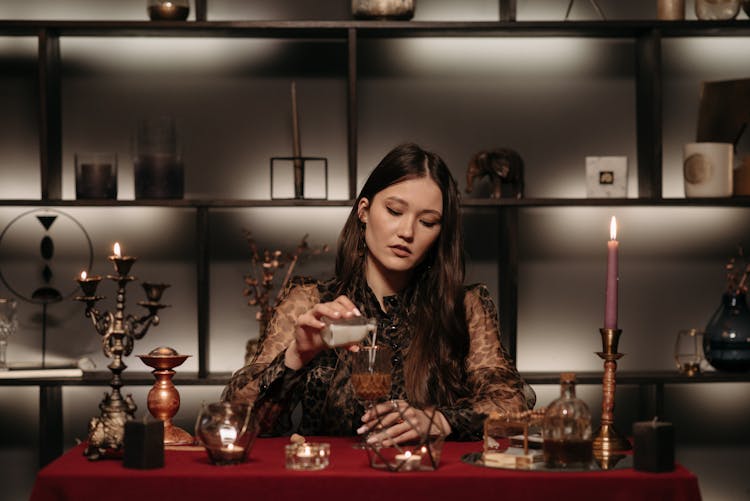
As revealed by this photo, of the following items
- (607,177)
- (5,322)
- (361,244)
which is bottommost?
(5,322)

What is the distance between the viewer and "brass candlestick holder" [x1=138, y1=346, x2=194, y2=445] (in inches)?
82.4

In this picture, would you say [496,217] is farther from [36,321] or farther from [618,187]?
[36,321]

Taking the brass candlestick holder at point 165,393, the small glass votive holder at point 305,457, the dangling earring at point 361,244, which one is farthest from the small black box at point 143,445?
the dangling earring at point 361,244

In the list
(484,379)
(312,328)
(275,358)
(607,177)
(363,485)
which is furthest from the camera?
(607,177)

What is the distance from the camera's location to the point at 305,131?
3.70 metres

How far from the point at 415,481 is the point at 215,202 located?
6.07ft

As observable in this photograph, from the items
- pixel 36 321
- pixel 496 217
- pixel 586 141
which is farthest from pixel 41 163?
pixel 586 141

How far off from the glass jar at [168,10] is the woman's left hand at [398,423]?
194 centimetres

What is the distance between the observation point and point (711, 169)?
343 centimetres

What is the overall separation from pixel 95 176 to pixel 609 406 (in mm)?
2047

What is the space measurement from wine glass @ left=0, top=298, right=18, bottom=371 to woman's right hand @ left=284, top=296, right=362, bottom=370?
160 cm

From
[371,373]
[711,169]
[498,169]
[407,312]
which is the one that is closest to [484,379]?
[407,312]

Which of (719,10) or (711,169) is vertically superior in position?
(719,10)

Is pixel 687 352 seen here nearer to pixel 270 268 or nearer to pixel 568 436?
pixel 270 268
